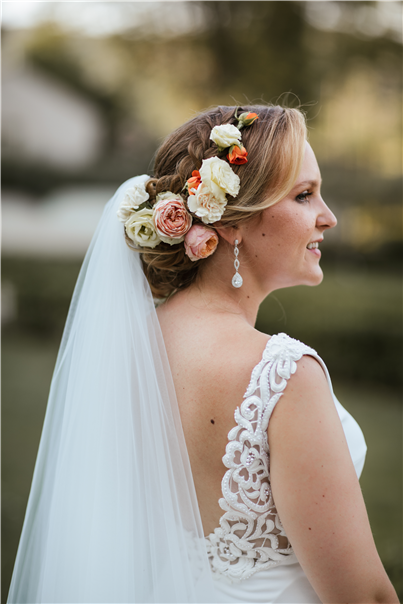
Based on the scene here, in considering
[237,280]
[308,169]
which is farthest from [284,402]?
[308,169]

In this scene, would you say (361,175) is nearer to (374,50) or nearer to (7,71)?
(374,50)

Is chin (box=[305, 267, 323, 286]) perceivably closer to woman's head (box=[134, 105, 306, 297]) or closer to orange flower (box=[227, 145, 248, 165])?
woman's head (box=[134, 105, 306, 297])

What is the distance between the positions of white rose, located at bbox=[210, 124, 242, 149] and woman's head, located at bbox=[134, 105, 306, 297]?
4 centimetres

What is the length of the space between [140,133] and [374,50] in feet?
24.4

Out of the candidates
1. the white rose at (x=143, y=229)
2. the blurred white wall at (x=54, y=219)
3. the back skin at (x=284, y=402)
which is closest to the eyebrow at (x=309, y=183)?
the back skin at (x=284, y=402)

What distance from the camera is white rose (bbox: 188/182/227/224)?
1689 millimetres

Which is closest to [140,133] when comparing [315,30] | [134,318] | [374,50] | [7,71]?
[7,71]

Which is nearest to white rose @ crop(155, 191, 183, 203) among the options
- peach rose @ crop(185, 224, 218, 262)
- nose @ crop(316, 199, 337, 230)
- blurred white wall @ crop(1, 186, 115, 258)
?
peach rose @ crop(185, 224, 218, 262)

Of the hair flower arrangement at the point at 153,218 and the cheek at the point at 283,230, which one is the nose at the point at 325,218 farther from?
the hair flower arrangement at the point at 153,218

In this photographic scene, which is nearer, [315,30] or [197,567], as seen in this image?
[197,567]

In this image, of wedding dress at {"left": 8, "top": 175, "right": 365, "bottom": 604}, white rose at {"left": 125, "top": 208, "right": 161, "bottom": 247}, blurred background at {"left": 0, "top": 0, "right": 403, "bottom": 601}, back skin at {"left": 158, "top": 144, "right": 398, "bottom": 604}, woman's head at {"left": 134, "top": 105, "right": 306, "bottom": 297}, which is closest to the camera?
back skin at {"left": 158, "top": 144, "right": 398, "bottom": 604}

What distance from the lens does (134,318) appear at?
186 centimetres

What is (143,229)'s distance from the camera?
6.12 ft

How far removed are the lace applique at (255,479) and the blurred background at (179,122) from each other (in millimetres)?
7236
